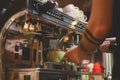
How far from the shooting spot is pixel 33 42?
246cm

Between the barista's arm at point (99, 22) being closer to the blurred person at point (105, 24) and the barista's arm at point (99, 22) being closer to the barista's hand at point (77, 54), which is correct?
the blurred person at point (105, 24)

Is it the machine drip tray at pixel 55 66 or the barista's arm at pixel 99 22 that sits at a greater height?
the barista's arm at pixel 99 22

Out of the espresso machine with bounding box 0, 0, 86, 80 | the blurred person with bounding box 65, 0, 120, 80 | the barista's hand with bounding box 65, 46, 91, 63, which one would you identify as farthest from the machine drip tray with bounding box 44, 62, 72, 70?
the blurred person with bounding box 65, 0, 120, 80

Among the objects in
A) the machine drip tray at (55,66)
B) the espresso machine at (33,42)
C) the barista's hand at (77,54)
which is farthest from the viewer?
the machine drip tray at (55,66)

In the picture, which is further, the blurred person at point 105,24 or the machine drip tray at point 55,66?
the machine drip tray at point 55,66

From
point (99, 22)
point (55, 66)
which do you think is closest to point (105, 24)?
point (99, 22)

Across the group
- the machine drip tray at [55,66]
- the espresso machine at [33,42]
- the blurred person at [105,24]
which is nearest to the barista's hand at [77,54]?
the blurred person at [105,24]

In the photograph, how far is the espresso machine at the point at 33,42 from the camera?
6.93ft

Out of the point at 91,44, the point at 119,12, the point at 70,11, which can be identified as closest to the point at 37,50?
the point at 70,11

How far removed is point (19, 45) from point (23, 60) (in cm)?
14

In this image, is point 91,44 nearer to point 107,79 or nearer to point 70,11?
point 70,11

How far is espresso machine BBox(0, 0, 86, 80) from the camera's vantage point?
2.11 meters

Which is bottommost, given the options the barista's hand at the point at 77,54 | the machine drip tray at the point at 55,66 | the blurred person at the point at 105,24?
the machine drip tray at the point at 55,66

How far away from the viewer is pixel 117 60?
1320 mm
